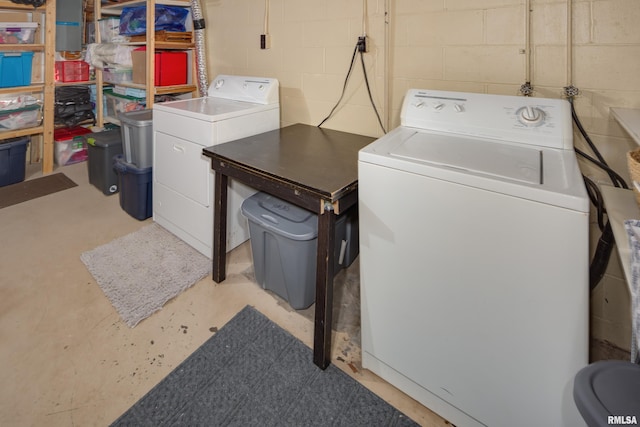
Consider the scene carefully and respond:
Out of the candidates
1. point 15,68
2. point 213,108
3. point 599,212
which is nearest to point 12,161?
point 15,68

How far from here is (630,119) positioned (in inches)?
47.4

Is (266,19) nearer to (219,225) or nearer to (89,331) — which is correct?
(219,225)

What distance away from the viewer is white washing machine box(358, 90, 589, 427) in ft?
3.10

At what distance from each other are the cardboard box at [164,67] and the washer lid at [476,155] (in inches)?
93.6

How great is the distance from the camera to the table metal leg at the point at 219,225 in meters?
1.81

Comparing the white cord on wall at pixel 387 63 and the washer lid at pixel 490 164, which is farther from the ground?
the white cord on wall at pixel 387 63

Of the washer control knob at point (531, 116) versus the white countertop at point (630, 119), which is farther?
the washer control knob at point (531, 116)

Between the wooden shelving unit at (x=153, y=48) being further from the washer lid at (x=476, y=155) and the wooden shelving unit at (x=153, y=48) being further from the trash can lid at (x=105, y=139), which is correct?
the washer lid at (x=476, y=155)

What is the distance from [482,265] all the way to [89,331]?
172 cm

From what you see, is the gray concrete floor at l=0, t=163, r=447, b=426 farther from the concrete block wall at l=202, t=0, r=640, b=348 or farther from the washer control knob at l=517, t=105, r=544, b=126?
the washer control knob at l=517, t=105, r=544, b=126

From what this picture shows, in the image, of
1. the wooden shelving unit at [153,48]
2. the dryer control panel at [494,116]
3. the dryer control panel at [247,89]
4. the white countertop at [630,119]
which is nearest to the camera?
the white countertop at [630,119]

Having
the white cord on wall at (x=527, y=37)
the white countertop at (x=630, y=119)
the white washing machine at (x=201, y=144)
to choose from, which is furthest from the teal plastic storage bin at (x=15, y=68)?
the white countertop at (x=630, y=119)

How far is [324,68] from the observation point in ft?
7.13

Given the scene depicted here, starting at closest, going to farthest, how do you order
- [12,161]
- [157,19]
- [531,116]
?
[531,116] < [157,19] < [12,161]
